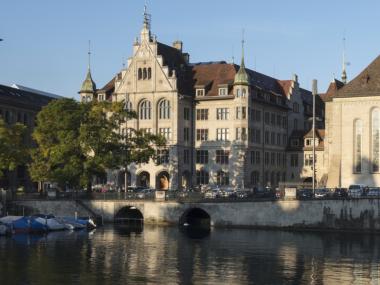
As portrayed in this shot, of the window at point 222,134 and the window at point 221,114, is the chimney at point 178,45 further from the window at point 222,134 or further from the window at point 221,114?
the window at point 222,134

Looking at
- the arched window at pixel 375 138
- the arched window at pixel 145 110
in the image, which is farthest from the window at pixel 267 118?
the arched window at pixel 375 138

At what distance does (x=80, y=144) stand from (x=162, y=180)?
28.9 metres

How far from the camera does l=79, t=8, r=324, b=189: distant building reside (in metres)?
128

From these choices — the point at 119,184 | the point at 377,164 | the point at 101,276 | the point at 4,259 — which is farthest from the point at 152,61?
the point at 101,276

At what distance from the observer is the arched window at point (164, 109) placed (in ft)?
420

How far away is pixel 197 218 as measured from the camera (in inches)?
4392

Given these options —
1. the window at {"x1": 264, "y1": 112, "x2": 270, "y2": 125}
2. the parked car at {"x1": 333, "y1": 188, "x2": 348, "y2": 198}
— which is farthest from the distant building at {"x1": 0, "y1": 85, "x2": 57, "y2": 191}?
the parked car at {"x1": 333, "y1": 188, "x2": 348, "y2": 198}

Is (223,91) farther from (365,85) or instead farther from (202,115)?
(365,85)

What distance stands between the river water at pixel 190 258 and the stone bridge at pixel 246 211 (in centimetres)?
380

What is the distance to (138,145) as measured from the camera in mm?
109250

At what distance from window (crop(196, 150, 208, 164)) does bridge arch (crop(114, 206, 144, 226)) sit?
1942 centimetres

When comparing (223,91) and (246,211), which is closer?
(246,211)

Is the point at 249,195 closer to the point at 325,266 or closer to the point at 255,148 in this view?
the point at 255,148

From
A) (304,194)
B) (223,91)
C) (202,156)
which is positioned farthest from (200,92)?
(304,194)
